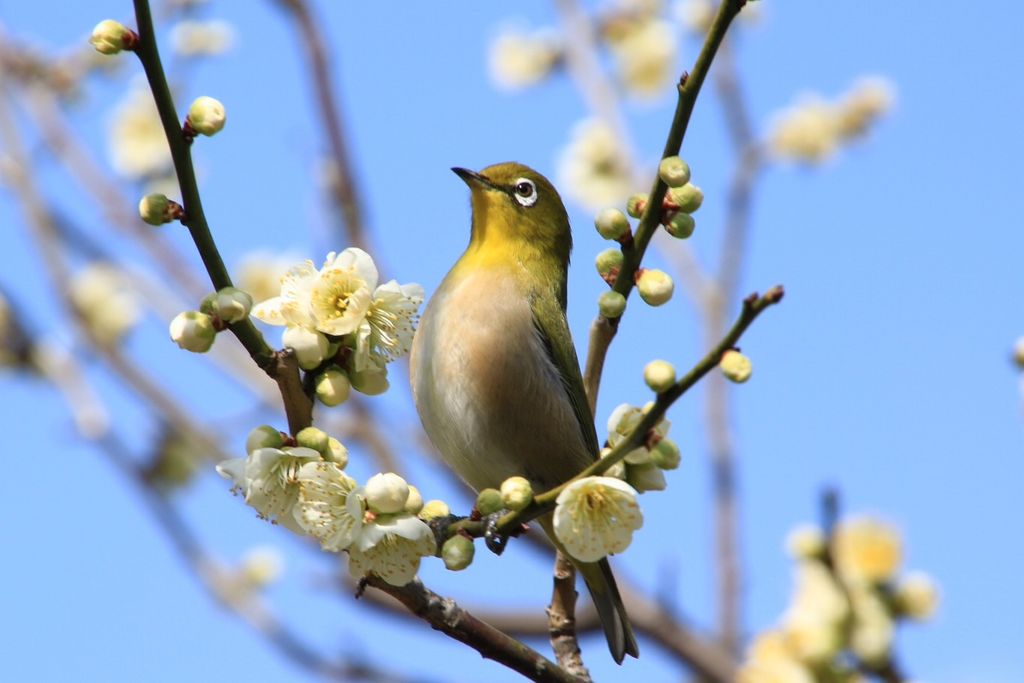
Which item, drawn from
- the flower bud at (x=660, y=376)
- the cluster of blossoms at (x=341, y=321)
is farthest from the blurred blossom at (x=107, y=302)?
the flower bud at (x=660, y=376)

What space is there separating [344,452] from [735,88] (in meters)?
6.44

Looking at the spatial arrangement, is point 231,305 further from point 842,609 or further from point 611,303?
point 842,609

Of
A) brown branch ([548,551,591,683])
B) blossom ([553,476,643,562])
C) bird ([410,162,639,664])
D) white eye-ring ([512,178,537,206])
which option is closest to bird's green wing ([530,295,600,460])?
bird ([410,162,639,664])

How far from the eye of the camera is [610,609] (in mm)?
3898

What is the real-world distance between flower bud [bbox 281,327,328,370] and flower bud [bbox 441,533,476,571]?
0.47m

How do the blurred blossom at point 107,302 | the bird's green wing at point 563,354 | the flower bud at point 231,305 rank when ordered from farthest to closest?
the blurred blossom at point 107,302
the bird's green wing at point 563,354
the flower bud at point 231,305

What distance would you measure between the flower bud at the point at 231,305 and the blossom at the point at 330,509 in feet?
1.15

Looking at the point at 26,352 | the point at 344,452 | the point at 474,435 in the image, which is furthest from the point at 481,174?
the point at 26,352

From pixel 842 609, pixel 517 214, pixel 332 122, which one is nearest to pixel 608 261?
pixel 842 609

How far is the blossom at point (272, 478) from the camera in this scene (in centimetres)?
239

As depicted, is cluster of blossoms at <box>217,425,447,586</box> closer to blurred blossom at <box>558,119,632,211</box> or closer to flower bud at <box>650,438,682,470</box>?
flower bud at <box>650,438,682,470</box>

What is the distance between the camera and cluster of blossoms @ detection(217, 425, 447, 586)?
2.38 m

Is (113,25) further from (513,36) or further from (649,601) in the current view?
(513,36)

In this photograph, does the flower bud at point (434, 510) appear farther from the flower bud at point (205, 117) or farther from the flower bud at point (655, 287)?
the flower bud at point (205, 117)
